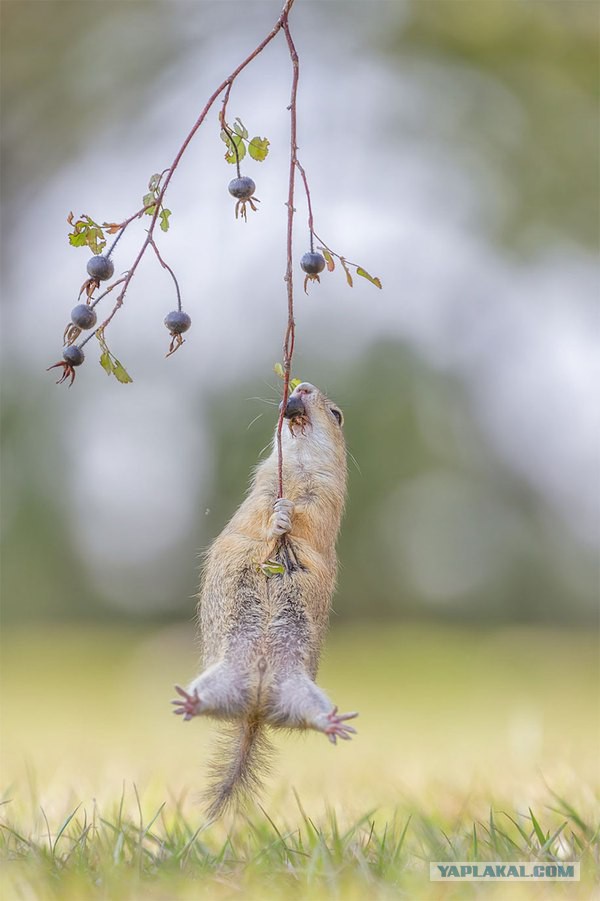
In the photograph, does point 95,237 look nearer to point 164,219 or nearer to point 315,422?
point 164,219

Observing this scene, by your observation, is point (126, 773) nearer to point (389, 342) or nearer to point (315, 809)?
point (315, 809)

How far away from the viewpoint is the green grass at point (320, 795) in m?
2.57

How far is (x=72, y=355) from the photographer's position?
2707 mm

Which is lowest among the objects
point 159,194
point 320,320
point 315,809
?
A: point 315,809

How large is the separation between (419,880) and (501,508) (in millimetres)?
12285

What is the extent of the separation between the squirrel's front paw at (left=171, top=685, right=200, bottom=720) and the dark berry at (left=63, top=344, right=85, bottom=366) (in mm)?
821

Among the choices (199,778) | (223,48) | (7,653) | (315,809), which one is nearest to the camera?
(315,809)

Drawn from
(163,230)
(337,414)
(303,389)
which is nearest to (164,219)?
(163,230)

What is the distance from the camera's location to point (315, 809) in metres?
3.84

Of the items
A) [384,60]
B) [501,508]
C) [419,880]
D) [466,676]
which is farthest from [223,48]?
[419,880]

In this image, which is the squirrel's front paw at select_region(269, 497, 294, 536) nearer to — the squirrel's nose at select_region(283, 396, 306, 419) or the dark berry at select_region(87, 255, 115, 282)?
the squirrel's nose at select_region(283, 396, 306, 419)

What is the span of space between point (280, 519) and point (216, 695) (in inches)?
23.5

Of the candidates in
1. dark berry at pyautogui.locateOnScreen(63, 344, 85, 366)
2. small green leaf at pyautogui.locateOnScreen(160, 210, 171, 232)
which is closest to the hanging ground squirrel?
dark berry at pyautogui.locateOnScreen(63, 344, 85, 366)

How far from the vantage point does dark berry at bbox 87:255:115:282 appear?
2713mm
